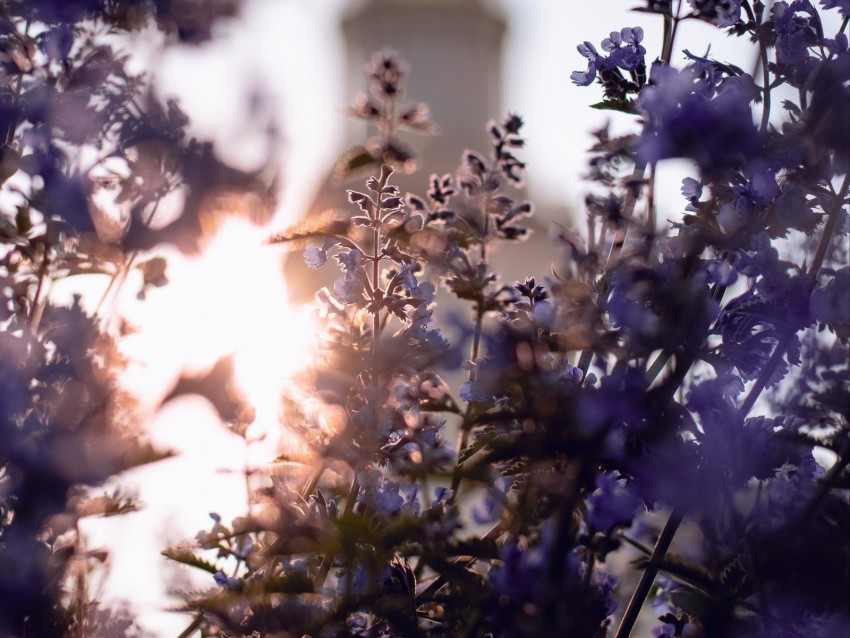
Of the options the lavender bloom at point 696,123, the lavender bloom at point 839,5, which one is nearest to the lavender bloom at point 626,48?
the lavender bloom at point 696,123

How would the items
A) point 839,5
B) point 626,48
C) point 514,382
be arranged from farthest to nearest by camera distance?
point 626,48, point 839,5, point 514,382

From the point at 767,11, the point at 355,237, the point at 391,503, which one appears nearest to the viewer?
the point at 391,503

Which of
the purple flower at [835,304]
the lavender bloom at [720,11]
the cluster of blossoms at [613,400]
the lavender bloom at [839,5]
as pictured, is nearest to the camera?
the cluster of blossoms at [613,400]

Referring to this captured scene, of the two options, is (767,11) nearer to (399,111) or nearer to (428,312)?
(399,111)

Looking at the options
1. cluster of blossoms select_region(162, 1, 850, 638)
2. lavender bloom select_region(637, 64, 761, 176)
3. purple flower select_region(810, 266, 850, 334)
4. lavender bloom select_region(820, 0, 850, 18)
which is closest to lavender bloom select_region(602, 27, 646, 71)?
cluster of blossoms select_region(162, 1, 850, 638)

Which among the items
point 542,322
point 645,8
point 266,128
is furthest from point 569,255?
point 266,128

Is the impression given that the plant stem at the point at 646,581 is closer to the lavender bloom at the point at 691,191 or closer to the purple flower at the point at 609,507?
the purple flower at the point at 609,507

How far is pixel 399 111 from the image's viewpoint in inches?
52.3

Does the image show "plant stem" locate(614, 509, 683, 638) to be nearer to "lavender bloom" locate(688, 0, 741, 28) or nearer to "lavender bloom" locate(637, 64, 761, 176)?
"lavender bloom" locate(637, 64, 761, 176)

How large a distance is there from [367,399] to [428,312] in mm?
186

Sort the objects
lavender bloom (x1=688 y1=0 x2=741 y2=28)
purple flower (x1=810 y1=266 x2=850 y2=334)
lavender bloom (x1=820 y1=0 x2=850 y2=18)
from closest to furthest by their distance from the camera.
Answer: purple flower (x1=810 y1=266 x2=850 y2=334)
lavender bloom (x1=820 y1=0 x2=850 y2=18)
lavender bloom (x1=688 y1=0 x2=741 y2=28)

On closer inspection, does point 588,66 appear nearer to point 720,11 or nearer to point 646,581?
point 720,11

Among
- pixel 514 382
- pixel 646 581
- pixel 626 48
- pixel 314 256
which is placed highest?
pixel 626 48

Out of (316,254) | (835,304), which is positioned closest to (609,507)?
(835,304)
